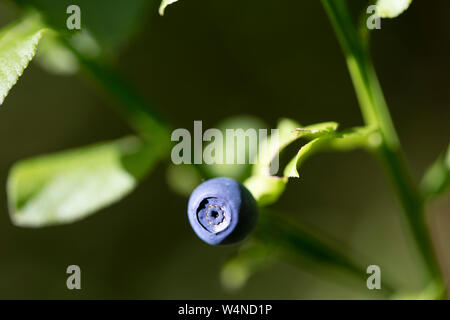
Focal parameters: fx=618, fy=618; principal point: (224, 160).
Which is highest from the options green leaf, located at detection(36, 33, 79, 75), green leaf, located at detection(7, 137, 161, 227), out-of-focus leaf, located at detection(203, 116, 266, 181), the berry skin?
green leaf, located at detection(36, 33, 79, 75)

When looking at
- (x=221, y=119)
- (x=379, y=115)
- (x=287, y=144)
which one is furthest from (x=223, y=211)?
(x=221, y=119)

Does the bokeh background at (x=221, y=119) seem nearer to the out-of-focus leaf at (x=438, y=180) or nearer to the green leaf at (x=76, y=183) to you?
the green leaf at (x=76, y=183)

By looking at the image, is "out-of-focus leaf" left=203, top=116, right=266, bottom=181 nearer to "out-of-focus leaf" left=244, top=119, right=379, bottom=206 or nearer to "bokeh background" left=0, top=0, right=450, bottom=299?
"out-of-focus leaf" left=244, top=119, right=379, bottom=206

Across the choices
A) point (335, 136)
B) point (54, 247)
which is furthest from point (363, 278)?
point (54, 247)

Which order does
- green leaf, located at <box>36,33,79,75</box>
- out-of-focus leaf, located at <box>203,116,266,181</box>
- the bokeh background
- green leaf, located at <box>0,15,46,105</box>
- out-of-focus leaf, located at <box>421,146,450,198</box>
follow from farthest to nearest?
the bokeh background → green leaf, located at <box>36,33,79,75</box> → out-of-focus leaf, located at <box>203,116,266,181</box> → out-of-focus leaf, located at <box>421,146,450,198</box> → green leaf, located at <box>0,15,46,105</box>

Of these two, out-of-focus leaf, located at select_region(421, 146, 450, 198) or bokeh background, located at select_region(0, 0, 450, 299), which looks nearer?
out-of-focus leaf, located at select_region(421, 146, 450, 198)

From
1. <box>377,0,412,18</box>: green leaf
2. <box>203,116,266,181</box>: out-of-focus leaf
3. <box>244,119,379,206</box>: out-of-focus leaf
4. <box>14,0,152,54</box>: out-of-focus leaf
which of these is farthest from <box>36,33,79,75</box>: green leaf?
<box>377,0,412,18</box>: green leaf
